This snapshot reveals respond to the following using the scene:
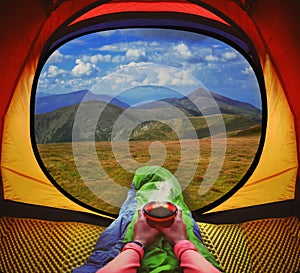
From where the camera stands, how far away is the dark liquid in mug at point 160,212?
4.23 ft

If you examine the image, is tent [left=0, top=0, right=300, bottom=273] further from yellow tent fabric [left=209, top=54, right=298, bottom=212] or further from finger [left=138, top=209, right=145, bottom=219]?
finger [left=138, top=209, right=145, bottom=219]

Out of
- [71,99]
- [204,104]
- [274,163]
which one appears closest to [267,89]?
[274,163]

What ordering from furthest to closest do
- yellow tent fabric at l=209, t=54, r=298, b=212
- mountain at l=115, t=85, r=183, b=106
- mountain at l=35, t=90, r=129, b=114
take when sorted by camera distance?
1. mountain at l=115, t=85, r=183, b=106
2. mountain at l=35, t=90, r=129, b=114
3. yellow tent fabric at l=209, t=54, r=298, b=212

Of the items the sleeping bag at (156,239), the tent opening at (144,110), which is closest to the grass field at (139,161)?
the tent opening at (144,110)

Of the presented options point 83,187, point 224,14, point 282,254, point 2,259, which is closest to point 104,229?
point 2,259

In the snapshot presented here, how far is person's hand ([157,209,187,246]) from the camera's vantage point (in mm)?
1230

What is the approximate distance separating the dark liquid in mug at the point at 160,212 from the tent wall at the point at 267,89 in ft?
1.07

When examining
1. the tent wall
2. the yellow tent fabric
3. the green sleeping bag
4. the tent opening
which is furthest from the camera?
the tent opening

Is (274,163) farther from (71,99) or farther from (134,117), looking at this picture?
(71,99)

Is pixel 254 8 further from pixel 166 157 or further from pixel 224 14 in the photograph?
pixel 166 157

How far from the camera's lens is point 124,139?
7.66 feet

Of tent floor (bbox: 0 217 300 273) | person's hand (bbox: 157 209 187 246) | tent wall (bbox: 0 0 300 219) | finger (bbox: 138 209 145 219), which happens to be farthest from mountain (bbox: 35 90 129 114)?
person's hand (bbox: 157 209 187 246)

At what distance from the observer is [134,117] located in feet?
7.20

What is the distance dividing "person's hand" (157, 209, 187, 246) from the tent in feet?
0.50
